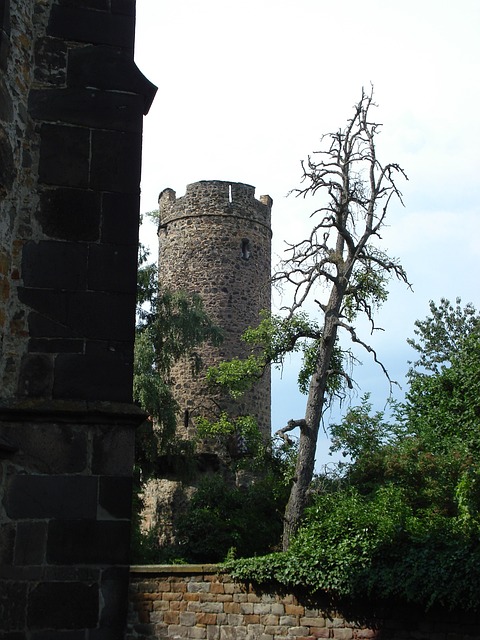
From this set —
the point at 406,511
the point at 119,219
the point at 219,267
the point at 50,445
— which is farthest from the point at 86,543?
the point at 219,267

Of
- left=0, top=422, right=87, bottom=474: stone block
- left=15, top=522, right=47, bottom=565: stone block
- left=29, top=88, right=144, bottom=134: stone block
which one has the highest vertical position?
left=29, top=88, right=144, bottom=134: stone block

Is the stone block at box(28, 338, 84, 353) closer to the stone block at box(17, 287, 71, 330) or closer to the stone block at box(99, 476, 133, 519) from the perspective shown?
the stone block at box(17, 287, 71, 330)

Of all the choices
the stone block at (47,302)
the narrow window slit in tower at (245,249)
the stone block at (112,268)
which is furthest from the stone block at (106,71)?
the narrow window slit in tower at (245,249)

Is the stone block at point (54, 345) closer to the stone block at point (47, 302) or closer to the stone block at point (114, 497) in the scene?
the stone block at point (47, 302)

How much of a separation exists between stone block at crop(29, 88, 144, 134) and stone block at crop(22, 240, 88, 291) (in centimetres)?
79

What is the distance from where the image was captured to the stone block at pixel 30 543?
4633 mm

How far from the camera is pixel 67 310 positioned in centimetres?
501

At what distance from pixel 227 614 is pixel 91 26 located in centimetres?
928

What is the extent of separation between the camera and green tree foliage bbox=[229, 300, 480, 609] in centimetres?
1122

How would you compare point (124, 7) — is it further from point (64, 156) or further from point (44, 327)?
point (44, 327)

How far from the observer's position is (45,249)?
5.09m

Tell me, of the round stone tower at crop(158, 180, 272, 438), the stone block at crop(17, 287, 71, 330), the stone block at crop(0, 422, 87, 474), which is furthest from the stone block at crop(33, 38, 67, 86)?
the round stone tower at crop(158, 180, 272, 438)

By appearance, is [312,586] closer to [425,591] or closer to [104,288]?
[425,591]

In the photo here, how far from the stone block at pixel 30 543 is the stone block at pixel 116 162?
1.97 metres
